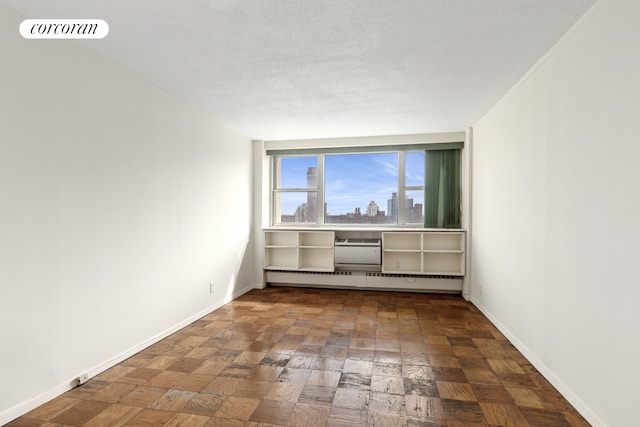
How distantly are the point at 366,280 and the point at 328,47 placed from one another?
3703mm

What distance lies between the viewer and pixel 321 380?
2.41 m

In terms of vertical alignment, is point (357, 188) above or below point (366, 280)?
above

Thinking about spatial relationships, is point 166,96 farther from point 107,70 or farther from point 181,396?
point 181,396

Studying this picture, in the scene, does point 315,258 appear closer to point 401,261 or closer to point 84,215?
point 401,261

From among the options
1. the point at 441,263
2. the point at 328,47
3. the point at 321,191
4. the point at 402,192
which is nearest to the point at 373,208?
the point at 402,192

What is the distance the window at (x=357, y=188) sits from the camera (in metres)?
5.31

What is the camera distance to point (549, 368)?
2398 mm

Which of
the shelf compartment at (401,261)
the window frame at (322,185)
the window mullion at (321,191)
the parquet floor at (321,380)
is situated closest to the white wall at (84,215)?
the parquet floor at (321,380)

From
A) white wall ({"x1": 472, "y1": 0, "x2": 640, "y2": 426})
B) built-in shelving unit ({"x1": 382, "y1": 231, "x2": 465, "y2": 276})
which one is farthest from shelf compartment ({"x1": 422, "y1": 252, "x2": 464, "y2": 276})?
white wall ({"x1": 472, "y1": 0, "x2": 640, "y2": 426})

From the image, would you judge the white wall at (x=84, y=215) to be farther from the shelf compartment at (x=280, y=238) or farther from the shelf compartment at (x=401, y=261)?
the shelf compartment at (x=401, y=261)

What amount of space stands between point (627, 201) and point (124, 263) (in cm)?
334

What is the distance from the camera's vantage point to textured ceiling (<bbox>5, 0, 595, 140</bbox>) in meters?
1.96

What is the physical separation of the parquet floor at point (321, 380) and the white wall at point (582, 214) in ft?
0.96

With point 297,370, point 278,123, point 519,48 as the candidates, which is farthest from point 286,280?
point 519,48
